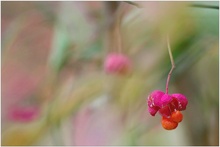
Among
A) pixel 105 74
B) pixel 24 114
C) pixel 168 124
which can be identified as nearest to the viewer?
pixel 168 124

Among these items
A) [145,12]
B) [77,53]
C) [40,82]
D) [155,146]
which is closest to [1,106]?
[40,82]

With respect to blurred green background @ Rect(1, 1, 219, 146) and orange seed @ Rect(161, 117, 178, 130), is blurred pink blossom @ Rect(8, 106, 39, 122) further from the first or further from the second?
orange seed @ Rect(161, 117, 178, 130)

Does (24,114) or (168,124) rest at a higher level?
(168,124)

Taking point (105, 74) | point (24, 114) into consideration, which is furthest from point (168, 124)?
point (24, 114)

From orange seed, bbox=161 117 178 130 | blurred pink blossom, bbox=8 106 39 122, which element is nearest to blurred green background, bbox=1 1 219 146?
blurred pink blossom, bbox=8 106 39 122

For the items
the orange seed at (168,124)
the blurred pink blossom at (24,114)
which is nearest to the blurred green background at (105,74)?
the blurred pink blossom at (24,114)

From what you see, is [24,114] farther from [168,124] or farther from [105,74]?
[168,124]

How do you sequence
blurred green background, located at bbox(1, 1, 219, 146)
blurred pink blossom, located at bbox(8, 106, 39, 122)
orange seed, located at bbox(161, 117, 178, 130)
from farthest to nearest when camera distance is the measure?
blurred pink blossom, located at bbox(8, 106, 39, 122) → blurred green background, located at bbox(1, 1, 219, 146) → orange seed, located at bbox(161, 117, 178, 130)

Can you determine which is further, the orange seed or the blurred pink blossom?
the blurred pink blossom

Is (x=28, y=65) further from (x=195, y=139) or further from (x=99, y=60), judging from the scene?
(x=195, y=139)
